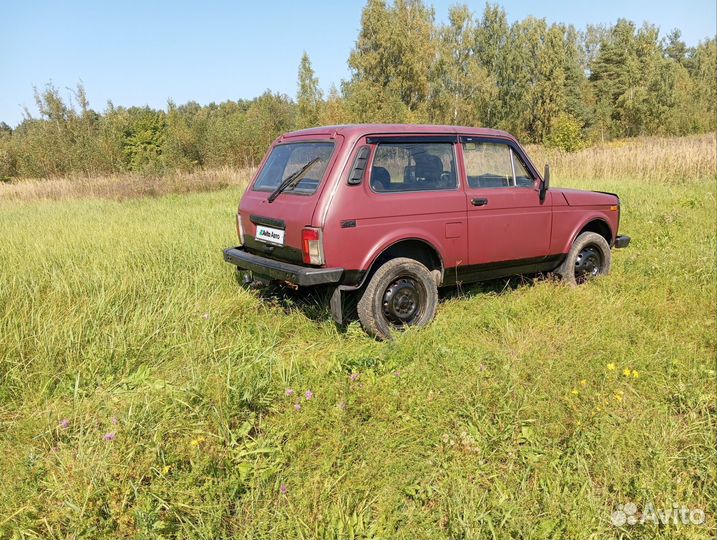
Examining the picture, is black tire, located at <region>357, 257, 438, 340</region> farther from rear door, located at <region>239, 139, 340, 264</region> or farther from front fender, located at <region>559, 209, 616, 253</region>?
front fender, located at <region>559, 209, 616, 253</region>

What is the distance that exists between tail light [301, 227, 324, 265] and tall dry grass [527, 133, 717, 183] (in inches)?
524

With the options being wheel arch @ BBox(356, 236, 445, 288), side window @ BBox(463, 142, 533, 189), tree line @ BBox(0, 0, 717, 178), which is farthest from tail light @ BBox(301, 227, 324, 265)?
tree line @ BBox(0, 0, 717, 178)

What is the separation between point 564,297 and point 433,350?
6.35 feet

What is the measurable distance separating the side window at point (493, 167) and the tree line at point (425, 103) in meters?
17.6

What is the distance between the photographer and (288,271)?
13.2 ft

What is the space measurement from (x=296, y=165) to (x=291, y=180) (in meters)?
Answer: 0.25

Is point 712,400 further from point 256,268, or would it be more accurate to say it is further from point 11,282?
point 11,282

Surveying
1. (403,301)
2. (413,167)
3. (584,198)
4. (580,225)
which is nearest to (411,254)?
(403,301)

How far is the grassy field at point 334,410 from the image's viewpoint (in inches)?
94.0

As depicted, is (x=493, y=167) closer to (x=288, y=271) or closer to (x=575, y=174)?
(x=288, y=271)

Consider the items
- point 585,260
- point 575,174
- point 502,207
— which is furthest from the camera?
point 575,174

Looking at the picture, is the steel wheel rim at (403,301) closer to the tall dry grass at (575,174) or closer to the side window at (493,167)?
the side window at (493,167)

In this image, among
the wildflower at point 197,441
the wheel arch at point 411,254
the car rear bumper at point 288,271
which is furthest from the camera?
the wheel arch at point 411,254

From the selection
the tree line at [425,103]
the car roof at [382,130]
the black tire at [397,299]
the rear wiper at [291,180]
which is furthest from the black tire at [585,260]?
the tree line at [425,103]
